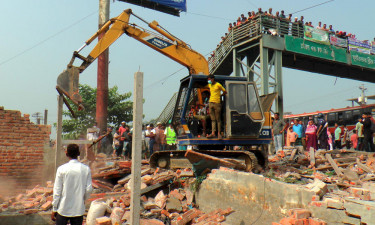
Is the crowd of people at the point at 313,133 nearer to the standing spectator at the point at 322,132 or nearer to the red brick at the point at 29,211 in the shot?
the standing spectator at the point at 322,132

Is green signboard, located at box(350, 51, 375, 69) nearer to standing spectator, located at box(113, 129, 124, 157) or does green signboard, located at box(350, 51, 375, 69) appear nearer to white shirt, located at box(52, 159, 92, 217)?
standing spectator, located at box(113, 129, 124, 157)

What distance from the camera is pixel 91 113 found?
1209 inches

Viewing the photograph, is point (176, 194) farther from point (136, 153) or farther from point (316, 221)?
point (316, 221)

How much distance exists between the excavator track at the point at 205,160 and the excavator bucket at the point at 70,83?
280 cm

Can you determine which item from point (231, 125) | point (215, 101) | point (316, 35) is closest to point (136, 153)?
point (215, 101)

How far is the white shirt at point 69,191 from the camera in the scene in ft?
14.8

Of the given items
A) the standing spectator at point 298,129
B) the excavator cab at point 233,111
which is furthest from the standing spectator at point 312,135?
the excavator cab at point 233,111

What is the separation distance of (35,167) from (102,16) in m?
9.97

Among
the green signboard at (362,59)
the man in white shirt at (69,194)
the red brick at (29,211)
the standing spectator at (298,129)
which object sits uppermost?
the green signboard at (362,59)

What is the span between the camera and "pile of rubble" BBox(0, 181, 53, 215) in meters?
8.23

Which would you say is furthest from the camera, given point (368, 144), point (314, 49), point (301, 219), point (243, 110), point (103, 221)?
point (314, 49)

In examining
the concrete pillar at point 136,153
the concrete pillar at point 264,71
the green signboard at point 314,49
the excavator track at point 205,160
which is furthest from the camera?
the green signboard at point 314,49

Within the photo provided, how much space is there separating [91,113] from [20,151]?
2058cm

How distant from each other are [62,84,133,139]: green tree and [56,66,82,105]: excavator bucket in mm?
20882
